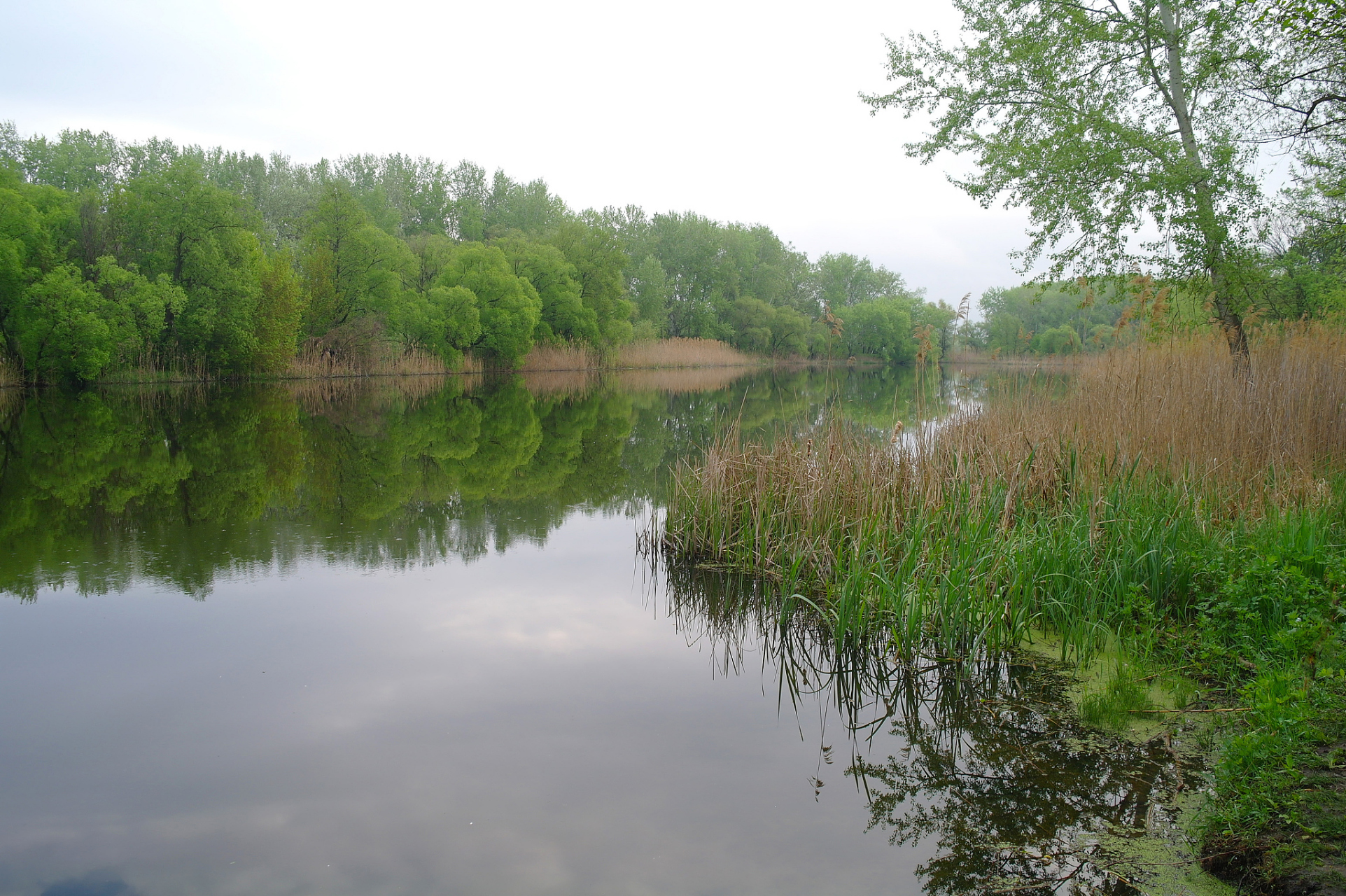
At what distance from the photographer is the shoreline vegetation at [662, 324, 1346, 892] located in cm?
267

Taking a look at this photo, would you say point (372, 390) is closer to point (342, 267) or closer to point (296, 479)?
point (342, 267)

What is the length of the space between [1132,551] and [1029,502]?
1.35 meters

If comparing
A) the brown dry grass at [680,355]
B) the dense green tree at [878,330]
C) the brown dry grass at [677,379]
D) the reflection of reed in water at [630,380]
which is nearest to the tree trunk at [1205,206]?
the reflection of reed in water at [630,380]

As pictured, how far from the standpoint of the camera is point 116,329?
23.2 m

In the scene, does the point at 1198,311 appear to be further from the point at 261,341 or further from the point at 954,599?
the point at 261,341

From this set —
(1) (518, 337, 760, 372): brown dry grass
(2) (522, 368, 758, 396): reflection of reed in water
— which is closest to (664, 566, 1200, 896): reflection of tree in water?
(2) (522, 368, 758, 396): reflection of reed in water

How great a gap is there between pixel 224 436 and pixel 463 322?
73.1 ft

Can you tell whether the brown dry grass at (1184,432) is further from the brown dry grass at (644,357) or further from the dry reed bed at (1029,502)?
the brown dry grass at (644,357)

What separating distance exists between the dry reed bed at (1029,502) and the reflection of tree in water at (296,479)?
4.33 ft

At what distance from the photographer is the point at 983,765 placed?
336cm

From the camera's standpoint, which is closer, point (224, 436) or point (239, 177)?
point (224, 436)

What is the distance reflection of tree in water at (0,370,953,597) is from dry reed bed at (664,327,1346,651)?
1319 mm

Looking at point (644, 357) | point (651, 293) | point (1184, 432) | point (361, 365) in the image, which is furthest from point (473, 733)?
point (651, 293)

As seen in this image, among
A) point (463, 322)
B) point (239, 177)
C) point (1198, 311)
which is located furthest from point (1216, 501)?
point (239, 177)
